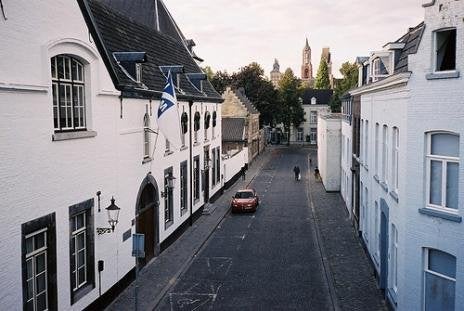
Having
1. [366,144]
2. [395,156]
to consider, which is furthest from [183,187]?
[395,156]

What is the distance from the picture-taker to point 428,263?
12.6 meters

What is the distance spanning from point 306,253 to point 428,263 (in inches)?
401

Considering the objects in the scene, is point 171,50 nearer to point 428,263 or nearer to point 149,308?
point 149,308

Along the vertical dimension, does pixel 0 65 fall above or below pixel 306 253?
above

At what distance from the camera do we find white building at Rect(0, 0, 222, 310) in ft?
34.4

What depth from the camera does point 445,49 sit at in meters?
12.3

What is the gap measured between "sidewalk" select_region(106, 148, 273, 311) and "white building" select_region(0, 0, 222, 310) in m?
0.68

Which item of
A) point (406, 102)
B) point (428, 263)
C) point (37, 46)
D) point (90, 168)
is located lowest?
point (428, 263)

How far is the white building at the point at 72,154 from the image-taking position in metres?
10.5

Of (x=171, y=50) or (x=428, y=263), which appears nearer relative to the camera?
(x=428, y=263)

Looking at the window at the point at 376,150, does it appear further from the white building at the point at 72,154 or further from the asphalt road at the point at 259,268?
the white building at the point at 72,154

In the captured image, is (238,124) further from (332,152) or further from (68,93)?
(68,93)

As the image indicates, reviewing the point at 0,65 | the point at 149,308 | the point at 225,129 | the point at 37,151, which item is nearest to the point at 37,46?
the point at 0,65

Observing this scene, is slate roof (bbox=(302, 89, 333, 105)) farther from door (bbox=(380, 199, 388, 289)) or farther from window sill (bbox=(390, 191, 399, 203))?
window sill (bbox=(390, 191, 399, 203))
